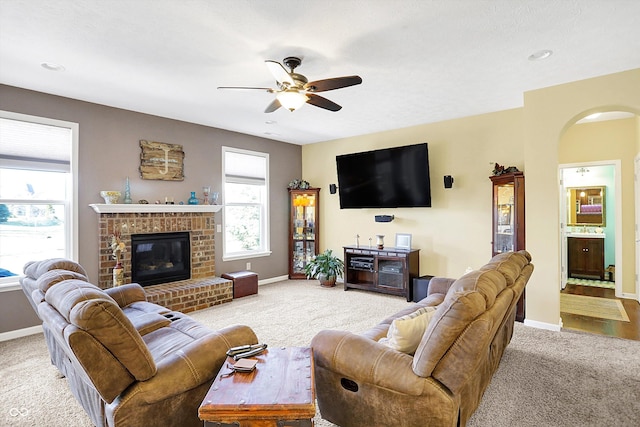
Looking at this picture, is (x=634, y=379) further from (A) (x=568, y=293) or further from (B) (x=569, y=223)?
(B) (x=569, y=223)

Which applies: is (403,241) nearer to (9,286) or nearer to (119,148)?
(119,148)

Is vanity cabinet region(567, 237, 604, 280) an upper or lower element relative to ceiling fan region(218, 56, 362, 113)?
lower

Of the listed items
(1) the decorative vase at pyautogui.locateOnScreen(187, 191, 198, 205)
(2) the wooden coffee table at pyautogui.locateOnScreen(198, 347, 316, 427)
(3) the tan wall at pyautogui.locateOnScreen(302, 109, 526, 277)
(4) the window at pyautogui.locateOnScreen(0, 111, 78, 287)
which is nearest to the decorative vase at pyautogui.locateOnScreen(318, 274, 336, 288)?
(3) the tan wall at pyautogui.locateOnScreen(302, 109, 526, 277)

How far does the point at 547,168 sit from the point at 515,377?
2296 millimetres

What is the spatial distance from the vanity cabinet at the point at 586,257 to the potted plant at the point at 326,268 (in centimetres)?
462

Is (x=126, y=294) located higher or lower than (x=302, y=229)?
lower

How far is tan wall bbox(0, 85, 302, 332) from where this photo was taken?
3.91 m

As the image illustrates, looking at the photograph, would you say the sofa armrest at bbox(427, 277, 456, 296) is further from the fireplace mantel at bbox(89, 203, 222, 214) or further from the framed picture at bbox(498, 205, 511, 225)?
the fireplace mantel at bbox(89, 203, 222, 214)

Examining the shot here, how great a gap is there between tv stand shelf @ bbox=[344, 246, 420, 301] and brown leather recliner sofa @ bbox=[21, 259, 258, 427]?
11.3 ft

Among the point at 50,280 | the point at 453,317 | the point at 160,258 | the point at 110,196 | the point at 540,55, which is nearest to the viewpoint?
the point at 453,317

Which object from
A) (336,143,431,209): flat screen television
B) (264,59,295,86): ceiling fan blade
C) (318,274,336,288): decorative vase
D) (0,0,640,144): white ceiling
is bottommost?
(318,274,336,288): decorative vase

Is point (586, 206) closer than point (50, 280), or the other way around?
point (50, 280)

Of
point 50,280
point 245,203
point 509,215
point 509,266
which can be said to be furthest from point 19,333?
point 509,215

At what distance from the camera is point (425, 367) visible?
160 cm
